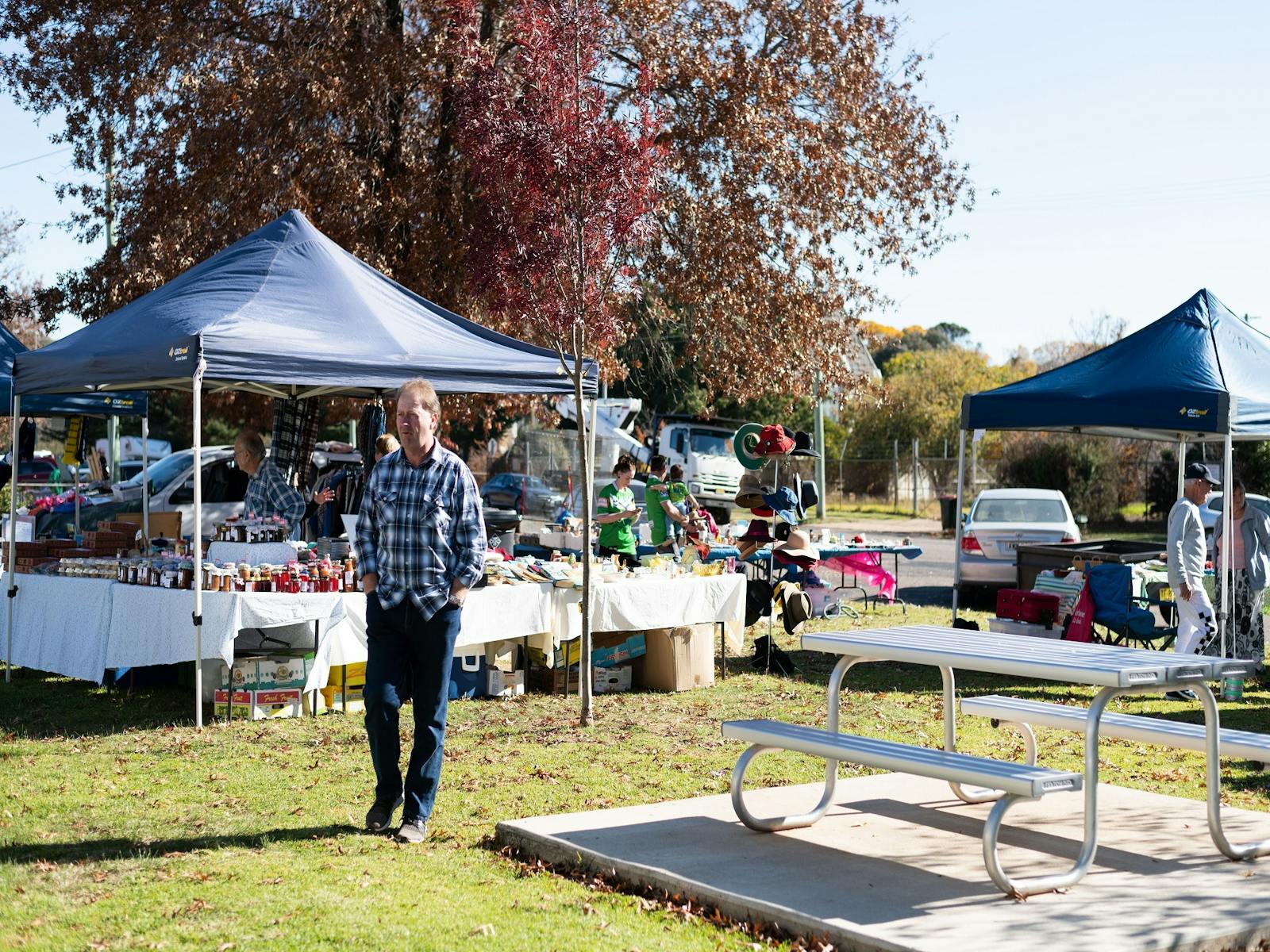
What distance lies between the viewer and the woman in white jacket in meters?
11.9

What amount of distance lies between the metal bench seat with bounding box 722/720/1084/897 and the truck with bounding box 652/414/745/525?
23943mm

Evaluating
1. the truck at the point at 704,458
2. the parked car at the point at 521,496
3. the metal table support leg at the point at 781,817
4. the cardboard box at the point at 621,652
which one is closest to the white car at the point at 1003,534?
the cardboard box at the point at 621,652

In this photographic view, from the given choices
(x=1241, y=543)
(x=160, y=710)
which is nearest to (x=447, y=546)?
(x=160, y=710)

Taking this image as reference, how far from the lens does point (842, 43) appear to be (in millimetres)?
17922

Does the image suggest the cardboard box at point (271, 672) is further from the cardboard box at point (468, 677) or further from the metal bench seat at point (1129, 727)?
the metal bench seat at point (1129, 727)

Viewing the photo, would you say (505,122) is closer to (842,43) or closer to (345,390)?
(345,390)

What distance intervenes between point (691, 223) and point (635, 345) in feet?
25.2

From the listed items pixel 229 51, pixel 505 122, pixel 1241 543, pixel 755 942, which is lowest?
pixel 755 942

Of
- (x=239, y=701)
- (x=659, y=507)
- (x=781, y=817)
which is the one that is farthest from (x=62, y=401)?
(x=781, y=817)

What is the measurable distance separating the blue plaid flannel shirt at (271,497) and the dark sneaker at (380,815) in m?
4.54

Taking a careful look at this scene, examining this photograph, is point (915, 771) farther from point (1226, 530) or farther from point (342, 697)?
point (1226, 530)

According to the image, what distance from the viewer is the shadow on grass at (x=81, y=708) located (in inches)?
369

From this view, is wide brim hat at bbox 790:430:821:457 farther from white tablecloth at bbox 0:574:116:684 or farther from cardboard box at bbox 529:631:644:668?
white tablecloth at bbox 0:574:116:684

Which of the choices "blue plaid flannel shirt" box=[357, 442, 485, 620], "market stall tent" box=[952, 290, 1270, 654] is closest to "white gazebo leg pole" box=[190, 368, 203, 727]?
"blue plaid flannel shirt" box=[357, 442, 485, 620]
